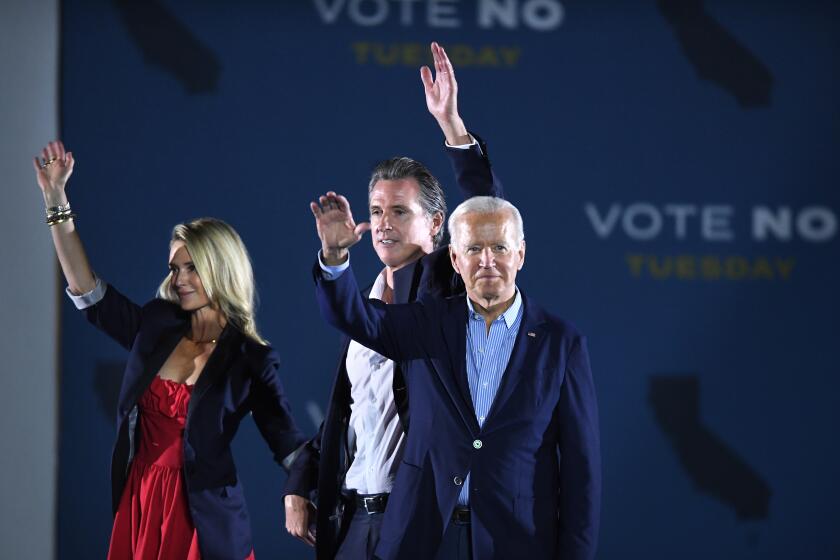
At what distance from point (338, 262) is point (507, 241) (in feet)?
1.30

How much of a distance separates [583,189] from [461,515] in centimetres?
286

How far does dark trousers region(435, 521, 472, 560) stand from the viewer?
2.54 meters

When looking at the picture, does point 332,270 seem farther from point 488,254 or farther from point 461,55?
point 461,55

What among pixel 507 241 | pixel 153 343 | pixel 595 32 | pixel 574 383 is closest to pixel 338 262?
pixel 507 241

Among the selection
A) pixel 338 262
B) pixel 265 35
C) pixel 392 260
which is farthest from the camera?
pixel 265 35

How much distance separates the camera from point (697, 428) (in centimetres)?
515

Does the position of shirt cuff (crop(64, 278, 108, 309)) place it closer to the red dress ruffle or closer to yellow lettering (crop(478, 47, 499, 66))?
the red dress ruffle

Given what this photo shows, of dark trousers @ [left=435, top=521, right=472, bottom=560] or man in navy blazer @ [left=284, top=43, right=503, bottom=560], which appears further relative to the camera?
man in navy blazer @ [left=284, top=43, right=503, bottom=560]

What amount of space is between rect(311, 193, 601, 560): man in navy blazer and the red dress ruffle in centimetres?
84

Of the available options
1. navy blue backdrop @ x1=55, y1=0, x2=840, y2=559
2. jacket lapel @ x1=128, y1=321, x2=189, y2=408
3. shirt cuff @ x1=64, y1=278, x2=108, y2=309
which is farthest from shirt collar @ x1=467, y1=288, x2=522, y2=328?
navy blue backdrop @ x1=55, y1=0, x2=840, y2=559

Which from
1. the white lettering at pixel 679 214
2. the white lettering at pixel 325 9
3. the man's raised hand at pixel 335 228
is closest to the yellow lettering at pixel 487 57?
the white lettering at pixel 325 9

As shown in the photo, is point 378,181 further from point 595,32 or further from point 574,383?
point 595,32

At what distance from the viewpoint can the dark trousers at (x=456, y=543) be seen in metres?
2.54

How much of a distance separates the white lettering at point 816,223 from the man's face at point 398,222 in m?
2.67
